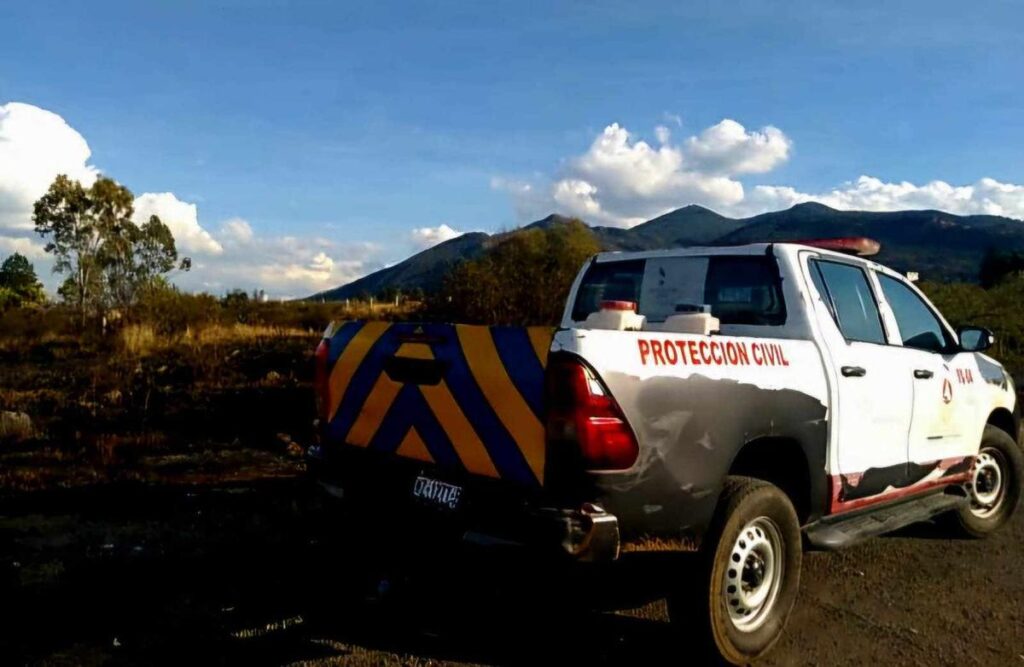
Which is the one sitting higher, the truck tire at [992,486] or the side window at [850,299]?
the side window at [850,299]

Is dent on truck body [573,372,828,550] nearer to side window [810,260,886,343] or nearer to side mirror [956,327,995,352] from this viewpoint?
side window [810,260,886,343]

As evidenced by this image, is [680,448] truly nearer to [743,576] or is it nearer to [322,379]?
[743,576]

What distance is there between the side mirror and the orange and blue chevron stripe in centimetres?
390

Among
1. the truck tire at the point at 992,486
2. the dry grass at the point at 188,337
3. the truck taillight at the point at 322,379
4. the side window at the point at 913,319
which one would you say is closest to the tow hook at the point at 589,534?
the truck taillight at the point at 322,379

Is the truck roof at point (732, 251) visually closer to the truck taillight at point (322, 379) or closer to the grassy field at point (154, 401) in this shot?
the truck taillight at point (322, 379)

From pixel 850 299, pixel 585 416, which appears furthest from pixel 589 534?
pixel 850 299

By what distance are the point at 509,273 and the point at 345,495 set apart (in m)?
10.3

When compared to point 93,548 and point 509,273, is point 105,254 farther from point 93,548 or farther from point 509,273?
point 93,548

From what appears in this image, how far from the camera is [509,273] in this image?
45.6ft

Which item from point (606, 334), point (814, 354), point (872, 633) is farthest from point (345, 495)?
point (872, 633)

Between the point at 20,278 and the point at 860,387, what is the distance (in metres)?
44.4

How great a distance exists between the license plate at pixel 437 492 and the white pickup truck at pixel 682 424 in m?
0.01

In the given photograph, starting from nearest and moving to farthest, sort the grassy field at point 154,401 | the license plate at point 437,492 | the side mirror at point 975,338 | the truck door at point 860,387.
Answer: the license plate at point 437,492, the truck door at point 860,387, the side mirror at point 975,338, the grassy field at point 154,401

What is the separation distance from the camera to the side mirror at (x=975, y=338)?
5441 millimetres
